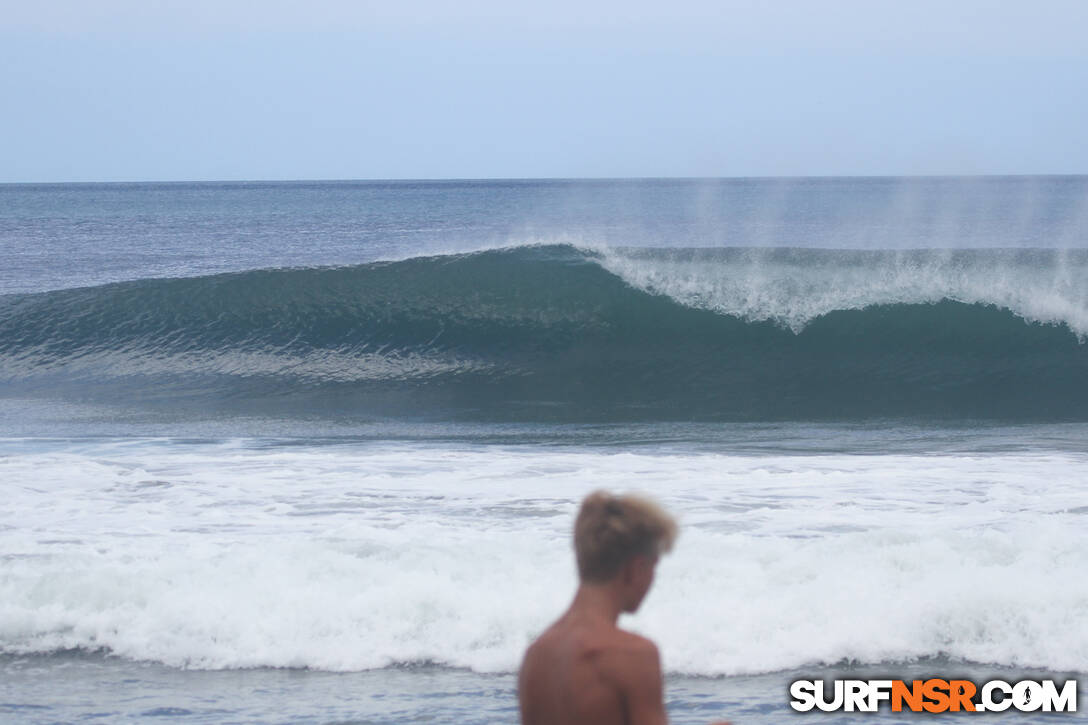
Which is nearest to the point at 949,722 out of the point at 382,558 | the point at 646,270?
the point at 382,558

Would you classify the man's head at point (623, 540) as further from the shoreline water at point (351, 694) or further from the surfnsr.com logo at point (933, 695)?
the surfnsr.com logo at point (933, 695)

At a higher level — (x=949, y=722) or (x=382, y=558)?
(x=382, y=558)

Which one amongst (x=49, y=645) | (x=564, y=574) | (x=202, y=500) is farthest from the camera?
(x=202, y=500)

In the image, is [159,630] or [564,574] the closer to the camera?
[159,630]

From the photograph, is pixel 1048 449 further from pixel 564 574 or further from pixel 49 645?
pixel 49 645

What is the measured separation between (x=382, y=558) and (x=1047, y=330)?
1109cm

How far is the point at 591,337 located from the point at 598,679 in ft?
41.9

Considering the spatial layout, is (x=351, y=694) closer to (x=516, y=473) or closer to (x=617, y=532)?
(x=617, y=532)

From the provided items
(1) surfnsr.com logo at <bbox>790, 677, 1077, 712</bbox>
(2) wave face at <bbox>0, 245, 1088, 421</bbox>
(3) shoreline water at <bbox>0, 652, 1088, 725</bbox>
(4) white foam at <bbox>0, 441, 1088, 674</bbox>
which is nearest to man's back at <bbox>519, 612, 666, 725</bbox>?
(3) shoreline water at <bbox>0, 652, 1088, 725</bbox>

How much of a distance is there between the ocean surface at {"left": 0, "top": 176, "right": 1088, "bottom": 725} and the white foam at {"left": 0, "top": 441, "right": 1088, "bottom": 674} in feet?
0.07

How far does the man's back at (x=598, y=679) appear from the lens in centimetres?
187

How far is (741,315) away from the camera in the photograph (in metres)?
14.8

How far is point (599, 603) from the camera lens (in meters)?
1.94

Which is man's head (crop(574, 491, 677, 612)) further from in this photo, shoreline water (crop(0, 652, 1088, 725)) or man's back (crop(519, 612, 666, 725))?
shoreline water (crop(0, 652, 1088, 725))
